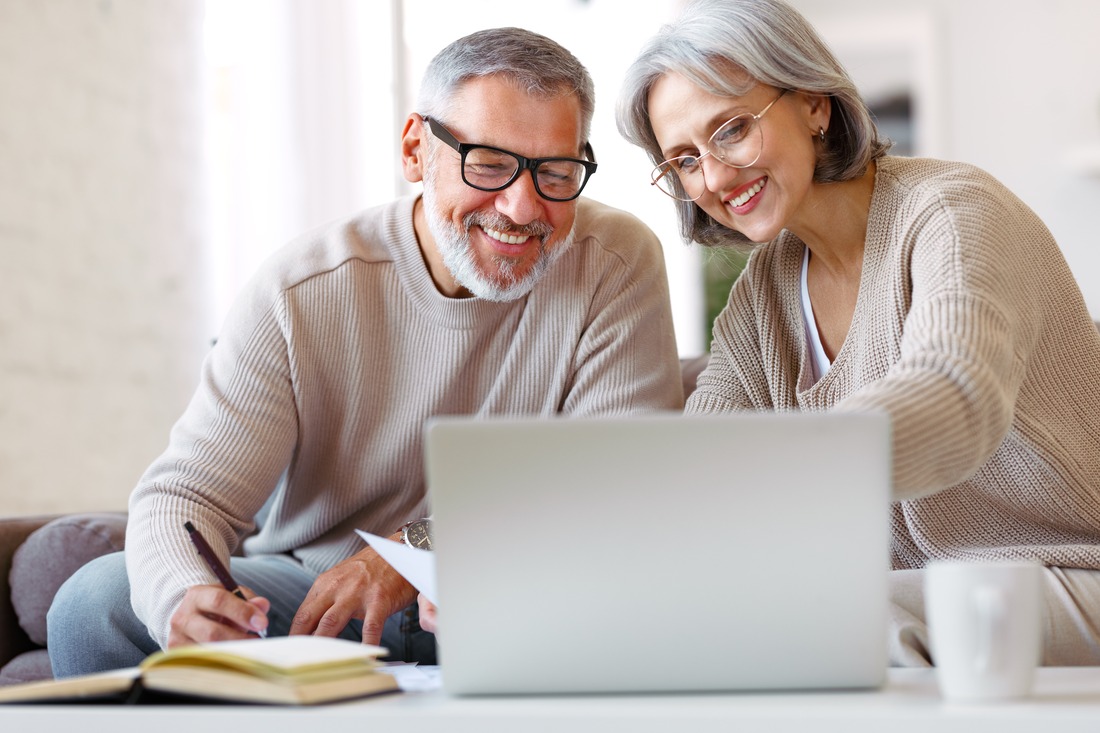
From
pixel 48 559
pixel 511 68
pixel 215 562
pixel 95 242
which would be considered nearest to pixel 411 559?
pixel 215 562

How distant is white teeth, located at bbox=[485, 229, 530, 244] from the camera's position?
1.75 m

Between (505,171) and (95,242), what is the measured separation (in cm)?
199

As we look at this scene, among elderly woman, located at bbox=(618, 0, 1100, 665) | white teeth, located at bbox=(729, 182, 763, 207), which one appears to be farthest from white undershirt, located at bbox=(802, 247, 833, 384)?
white teeth, located at bbox=(729, 182, 763, 207)

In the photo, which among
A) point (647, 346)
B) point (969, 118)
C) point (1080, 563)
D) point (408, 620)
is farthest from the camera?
point (969, 118)

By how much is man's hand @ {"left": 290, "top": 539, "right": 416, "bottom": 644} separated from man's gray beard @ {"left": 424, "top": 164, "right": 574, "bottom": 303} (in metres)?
0.45

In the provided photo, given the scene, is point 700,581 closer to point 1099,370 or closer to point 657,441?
point 657,441

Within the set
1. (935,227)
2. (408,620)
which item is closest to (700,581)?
(935,227)

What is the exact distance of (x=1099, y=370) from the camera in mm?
1459

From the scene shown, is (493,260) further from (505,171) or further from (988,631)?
(988,631)

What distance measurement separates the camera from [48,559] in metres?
1.98

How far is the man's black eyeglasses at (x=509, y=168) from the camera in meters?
1.70

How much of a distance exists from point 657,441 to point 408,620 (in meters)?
1.06

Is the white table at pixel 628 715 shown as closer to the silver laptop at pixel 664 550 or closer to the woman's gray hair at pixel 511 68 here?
the silver laptop at pixel 664 550

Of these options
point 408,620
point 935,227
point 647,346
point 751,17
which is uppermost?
point 751,17
